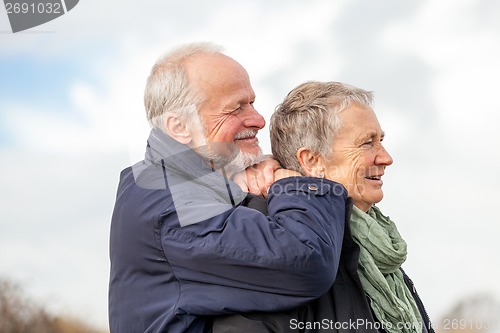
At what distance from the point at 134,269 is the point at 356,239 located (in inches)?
36.4

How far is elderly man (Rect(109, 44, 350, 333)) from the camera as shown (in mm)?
2520

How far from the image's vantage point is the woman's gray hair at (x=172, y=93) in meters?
3.01

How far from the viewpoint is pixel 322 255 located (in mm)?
2514

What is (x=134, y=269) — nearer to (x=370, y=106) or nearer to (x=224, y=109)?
(x=224, y=109)

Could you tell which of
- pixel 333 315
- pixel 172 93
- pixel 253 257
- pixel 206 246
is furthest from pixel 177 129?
pixel 333 315

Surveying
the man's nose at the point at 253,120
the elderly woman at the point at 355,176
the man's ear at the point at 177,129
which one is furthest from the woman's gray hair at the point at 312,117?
the man's ear at the point at 177,129

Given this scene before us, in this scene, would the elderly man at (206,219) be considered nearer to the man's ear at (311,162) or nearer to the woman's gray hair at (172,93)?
the woman's gray hair at (172,93)

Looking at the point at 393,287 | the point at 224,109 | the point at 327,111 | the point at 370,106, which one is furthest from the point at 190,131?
the point at 393,287

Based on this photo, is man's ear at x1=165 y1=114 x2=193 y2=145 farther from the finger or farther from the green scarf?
the green scarf

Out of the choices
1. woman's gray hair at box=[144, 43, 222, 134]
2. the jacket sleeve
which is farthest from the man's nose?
the jacket sleeve

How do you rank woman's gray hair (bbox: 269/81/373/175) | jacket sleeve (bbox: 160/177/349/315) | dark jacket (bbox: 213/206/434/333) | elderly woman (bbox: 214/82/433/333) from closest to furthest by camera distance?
jacket sleeve (bbox: 160/177/349/315)
dark jacket (bbox: 213/206/434/333)
elderly woman (bbox: 214/82/433/333)
woman's gray hair (bbox: 269/81/373/175)

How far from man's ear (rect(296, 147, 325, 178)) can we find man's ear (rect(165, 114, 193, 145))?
0.49 m

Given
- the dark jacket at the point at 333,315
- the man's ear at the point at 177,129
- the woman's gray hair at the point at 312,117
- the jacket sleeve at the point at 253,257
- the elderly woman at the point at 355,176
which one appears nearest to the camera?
the jacket sleeve at the point at 253,257

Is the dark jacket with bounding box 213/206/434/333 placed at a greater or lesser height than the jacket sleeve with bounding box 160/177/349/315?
lesser
